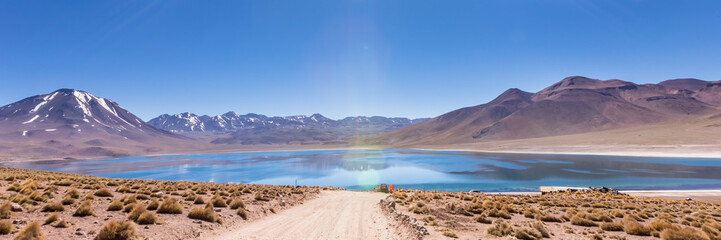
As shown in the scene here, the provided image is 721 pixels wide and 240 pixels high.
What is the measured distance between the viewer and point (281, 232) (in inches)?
431

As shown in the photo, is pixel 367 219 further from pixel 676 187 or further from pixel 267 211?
pixel 676 187

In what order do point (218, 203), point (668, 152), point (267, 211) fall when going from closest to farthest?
1. point (218, 203)
2. point (267, 211)
3. point (668, 152)

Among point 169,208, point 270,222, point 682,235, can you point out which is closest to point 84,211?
point 169,208

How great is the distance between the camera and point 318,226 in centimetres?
1224

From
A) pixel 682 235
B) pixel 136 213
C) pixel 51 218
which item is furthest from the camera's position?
pixel 136 213

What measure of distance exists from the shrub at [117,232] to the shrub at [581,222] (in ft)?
45.5

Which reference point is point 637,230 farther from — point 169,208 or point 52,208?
point 52,208

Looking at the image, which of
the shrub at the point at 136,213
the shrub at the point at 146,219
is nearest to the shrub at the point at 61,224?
the shrub at the point at 136,213

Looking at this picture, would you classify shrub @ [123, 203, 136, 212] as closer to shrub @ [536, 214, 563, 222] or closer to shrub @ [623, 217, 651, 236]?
shrub @ [536, 214, 563, 222]

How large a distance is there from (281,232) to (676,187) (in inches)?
1752

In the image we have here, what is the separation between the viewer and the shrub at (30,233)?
6766 mm

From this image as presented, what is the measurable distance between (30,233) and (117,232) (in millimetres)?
1504

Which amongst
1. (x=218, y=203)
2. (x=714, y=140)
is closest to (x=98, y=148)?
(x=218, y=203)

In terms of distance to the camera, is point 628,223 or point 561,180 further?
point 561,180
